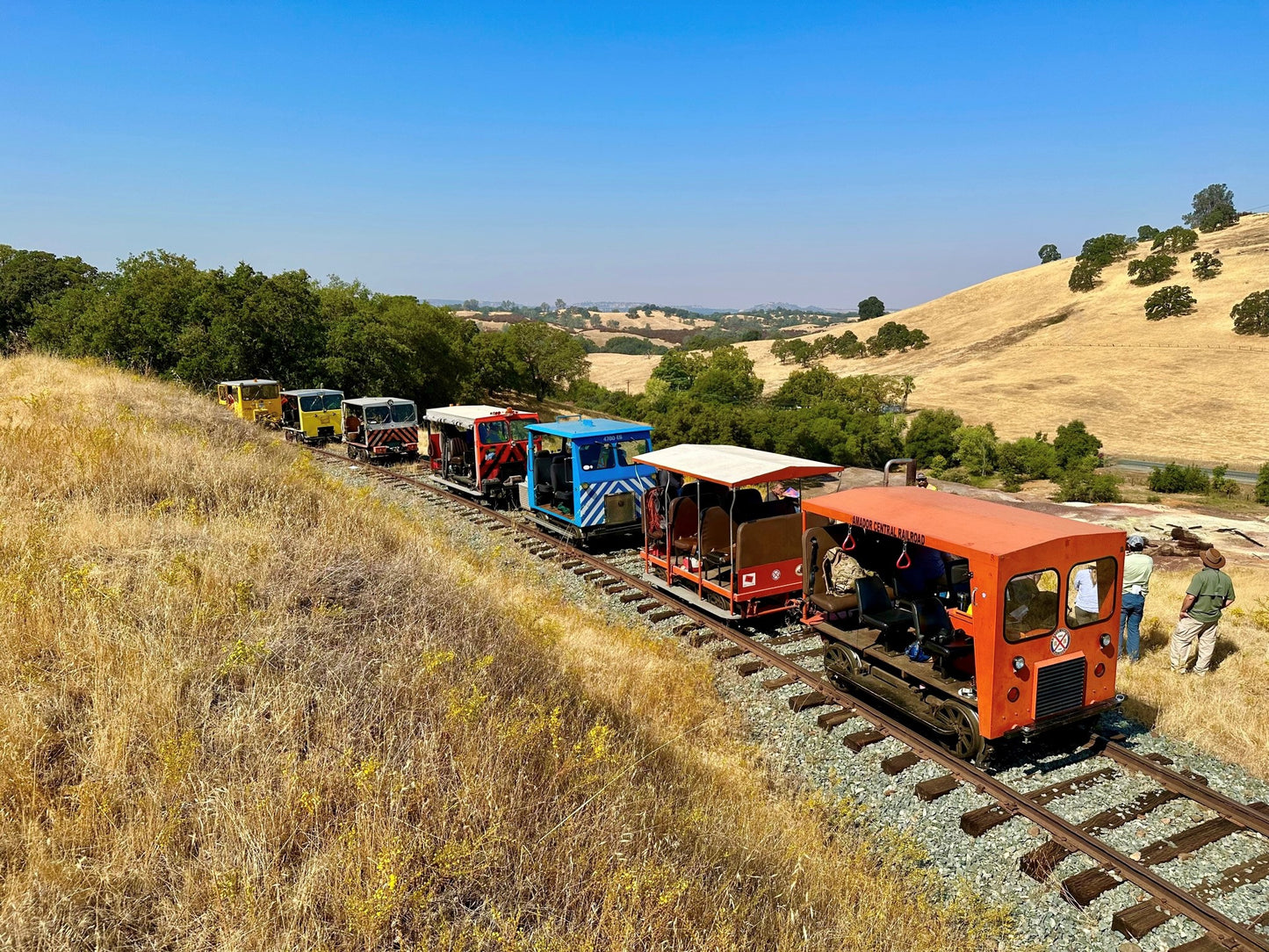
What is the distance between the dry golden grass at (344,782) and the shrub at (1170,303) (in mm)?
98166

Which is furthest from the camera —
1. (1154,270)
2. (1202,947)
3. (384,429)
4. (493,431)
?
(1154,270)

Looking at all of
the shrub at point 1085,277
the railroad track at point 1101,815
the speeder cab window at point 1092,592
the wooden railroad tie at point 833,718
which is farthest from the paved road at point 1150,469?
the shrub at point 1085,277

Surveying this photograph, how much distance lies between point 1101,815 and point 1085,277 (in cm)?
11651

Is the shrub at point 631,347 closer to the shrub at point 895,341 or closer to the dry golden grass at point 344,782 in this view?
the shrub at point 895,341

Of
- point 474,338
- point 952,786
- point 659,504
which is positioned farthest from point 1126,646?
point 474,338

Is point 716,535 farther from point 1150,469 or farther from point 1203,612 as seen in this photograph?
point 1150,469

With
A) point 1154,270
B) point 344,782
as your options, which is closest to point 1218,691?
point 344,782

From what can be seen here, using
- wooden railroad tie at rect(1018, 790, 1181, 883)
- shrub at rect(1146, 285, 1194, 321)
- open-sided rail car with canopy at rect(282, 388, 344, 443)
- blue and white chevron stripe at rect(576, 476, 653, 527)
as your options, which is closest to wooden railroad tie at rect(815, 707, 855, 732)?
wooden railroad tie at rect(1018, 790, 1181, 883)

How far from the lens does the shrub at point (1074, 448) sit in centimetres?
4466

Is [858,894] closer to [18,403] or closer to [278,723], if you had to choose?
[278,723]

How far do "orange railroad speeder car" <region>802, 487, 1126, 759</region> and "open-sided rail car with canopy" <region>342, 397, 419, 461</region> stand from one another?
19.4m

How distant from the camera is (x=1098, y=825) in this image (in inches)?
246

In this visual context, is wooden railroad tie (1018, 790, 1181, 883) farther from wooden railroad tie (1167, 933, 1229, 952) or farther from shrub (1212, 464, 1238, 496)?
shrub (1212, 464, 1238, 496)

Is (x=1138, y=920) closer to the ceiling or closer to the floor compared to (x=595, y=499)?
closer to the floor
